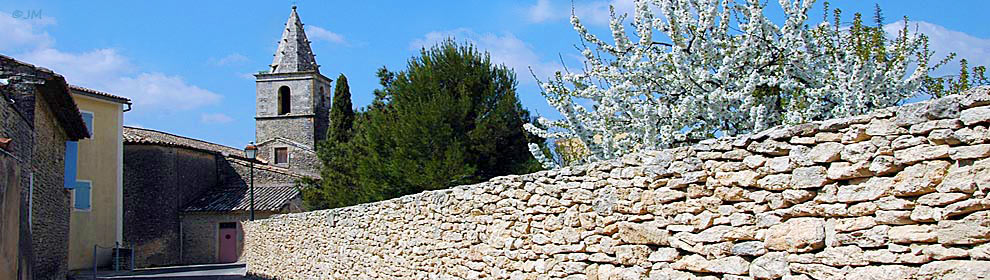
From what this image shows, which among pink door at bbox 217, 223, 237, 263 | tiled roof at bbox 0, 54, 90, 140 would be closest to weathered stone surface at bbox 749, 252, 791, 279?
tiled roof at bbox 0, 54, 90, 140

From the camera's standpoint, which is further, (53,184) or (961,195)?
(53,184)

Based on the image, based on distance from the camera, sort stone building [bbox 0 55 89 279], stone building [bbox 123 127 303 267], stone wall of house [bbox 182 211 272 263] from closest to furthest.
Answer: stone building [bbox 0 55 89 279] < stone building [bbox 123 127 303 267] < stone wall of house [bbox 182 211 272 263]

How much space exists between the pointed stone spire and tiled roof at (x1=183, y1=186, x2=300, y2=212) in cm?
1008

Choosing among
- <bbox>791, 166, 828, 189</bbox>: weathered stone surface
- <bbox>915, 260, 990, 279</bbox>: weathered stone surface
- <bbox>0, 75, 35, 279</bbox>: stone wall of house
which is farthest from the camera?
<bbox>0, 75, 35, 279</bbox>: stone wall of house

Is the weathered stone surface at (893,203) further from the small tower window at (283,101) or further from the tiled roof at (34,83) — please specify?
the small tower window at (283,101)

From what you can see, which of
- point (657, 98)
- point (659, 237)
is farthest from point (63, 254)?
point (659, 237)

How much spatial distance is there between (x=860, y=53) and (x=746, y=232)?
4.97 metres

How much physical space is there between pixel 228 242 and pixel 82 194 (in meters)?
6.62

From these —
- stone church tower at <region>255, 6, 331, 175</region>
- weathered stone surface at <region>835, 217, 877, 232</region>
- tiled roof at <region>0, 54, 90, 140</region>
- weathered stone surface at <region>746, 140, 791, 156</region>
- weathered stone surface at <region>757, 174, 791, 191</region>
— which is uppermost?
stone church tower at <region>255, 6, 331, 175</region>

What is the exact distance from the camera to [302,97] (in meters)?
41.3

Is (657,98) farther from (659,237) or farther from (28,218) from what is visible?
(28,218)

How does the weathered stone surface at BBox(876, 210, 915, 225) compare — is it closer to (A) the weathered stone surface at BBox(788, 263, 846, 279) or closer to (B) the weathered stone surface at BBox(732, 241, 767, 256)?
(A) the weathered stone surface at BBox(788, 263, 846, 279)

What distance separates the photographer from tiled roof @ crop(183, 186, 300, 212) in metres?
30.3

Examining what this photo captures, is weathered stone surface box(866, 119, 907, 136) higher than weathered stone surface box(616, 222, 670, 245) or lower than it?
higher
